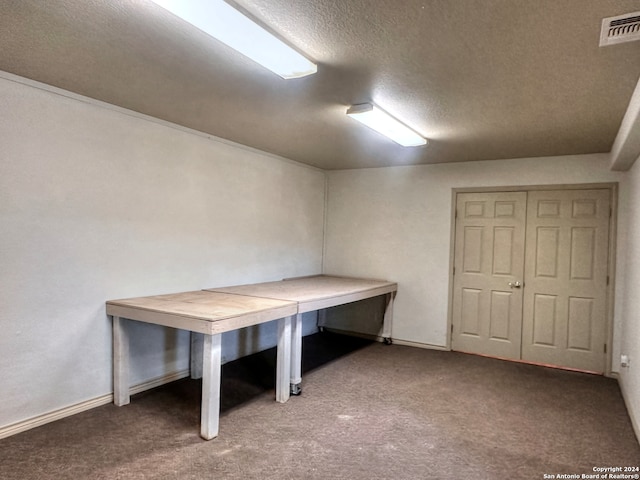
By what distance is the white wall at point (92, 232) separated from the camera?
2.71 metres

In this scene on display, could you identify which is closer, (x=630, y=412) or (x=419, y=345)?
(x=630, y=412)

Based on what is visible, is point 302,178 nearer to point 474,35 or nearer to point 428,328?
point 428,328

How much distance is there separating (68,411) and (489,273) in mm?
4420

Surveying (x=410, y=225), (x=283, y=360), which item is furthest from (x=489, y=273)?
(x=283, y=360)

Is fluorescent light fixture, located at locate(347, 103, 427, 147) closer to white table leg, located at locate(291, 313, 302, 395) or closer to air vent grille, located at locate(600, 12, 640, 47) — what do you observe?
air vent grille, located at locate(600, 12, 640, 47)

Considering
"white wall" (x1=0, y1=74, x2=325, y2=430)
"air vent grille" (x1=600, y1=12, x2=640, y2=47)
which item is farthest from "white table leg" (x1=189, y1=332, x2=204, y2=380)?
"air vent grille" (x1=600, y1=12, x2=640, y2=47)

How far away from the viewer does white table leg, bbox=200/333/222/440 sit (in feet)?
8.78

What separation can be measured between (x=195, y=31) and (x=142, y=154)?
178 cm

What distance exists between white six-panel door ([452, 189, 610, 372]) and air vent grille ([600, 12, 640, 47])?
291cm

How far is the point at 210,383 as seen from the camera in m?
2.69

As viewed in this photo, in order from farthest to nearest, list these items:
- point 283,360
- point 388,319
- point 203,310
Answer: point 388,319 < point 283,360 < point 203,310

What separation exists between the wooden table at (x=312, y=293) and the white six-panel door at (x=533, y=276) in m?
0.89

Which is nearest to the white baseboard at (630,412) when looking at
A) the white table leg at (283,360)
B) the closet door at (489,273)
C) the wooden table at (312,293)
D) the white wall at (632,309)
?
the white wall at (632,309)

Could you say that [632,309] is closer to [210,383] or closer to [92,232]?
[210,383]
